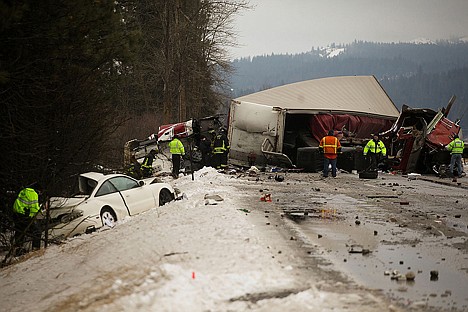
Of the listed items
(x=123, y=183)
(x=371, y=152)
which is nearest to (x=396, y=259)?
(x=123, y=183)

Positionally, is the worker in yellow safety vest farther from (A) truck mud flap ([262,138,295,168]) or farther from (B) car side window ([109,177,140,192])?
(A) truck mud flap ([262,138,295,168])

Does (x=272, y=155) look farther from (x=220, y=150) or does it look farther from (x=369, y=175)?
(x=369, y=175)

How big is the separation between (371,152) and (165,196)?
9029 millimetres

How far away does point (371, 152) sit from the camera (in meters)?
20.8

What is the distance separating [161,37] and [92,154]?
2455 cm

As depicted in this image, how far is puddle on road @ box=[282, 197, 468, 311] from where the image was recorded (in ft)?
18.6

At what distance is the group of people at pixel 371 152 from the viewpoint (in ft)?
64.0

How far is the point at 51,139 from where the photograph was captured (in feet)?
43.1

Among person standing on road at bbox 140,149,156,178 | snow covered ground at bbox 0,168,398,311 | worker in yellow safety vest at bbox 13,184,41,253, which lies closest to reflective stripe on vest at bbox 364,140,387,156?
person standing on road at bbox 140,149,156,178

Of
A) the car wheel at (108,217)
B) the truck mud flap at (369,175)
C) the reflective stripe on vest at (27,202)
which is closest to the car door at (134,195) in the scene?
the car wheel at (108,217)

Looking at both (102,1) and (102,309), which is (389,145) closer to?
(102,1)

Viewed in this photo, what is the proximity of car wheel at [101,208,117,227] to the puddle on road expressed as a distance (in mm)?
4477

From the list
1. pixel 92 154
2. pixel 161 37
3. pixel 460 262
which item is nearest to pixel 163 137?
pixel 92 154

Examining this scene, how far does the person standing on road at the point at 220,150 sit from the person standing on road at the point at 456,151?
804cm
